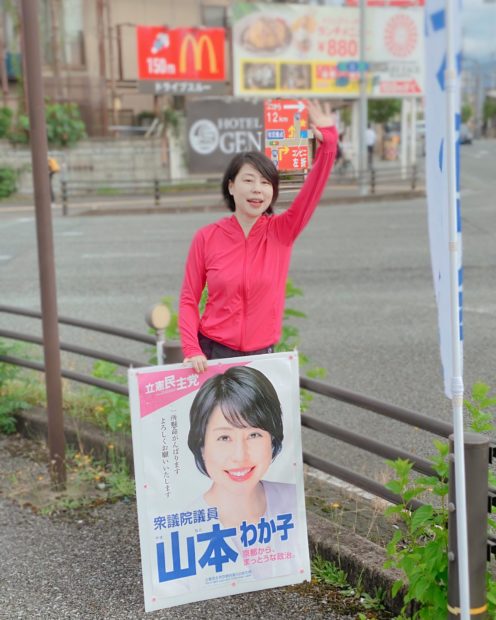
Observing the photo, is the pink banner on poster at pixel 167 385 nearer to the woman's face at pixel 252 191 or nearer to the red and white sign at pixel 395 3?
the woman's face at pixel 252 191

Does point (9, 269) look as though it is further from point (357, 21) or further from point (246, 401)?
point (357, 21)

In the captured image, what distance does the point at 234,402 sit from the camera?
9.88 feet

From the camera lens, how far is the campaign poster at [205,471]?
3.00 metres

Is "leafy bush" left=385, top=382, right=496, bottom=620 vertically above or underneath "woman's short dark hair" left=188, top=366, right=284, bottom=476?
underneath

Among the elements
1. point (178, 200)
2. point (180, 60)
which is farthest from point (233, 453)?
point (180, 60)

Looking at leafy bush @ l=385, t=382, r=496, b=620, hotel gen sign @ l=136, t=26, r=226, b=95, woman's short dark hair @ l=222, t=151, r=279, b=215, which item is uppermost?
hotel gen sign @ l=136, t=26, r=226, b=95

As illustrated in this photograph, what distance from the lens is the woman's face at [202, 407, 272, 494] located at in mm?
3021

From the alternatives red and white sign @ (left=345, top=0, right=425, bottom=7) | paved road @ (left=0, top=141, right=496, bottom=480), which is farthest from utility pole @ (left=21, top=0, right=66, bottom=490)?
red and white sign @ (left=345, top=0, right=425, bottom=7)

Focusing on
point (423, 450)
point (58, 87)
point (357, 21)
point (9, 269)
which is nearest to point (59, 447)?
point (423, 450)

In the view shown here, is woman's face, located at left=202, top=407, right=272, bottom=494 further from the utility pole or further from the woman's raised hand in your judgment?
the utility pole

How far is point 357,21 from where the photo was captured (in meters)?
28.0

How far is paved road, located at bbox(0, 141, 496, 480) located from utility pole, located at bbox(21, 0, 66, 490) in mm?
1723

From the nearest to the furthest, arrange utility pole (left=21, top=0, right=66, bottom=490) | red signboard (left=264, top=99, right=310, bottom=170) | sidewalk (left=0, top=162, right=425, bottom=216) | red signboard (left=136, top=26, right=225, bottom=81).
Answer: red signboard (left=264, top=99, right=310, bottom=170)
utility pole (left=21, top=0, right=66, bottom=490)
sidewalk (left=0, top=162, right=425, bottom=216)
red signboard (left=136, top=26, right=225, bottom=81)

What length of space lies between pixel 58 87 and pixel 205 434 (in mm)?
30165
